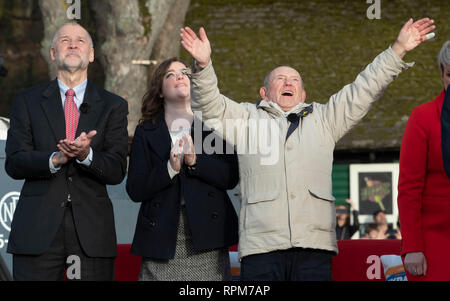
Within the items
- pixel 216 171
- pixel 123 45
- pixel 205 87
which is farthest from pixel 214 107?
pixel 123 45

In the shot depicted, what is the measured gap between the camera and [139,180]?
16.8 feet

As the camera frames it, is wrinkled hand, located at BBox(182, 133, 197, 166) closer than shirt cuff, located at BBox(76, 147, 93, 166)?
No

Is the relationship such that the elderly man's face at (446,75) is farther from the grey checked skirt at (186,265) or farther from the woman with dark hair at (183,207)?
the grey checked skirt at (186,265)

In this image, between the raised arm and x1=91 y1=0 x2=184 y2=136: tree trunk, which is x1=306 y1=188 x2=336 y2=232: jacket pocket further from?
x1=91 y1=0 x2=184 y2=136: tree trunk

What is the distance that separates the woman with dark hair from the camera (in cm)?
502

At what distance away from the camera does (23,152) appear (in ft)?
15.4

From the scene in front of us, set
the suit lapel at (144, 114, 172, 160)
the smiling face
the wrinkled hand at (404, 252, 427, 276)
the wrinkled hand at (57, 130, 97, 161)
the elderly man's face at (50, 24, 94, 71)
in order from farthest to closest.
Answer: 1. the smiling face
2. the suit lapel at (144, 114, 172, 160)
3. the elderly man's face at (50, 24, 94, 71)
4. the wrinkled hand at (57, 130, 97, 161)
5. the wrinkled hand at (404, 252, 427, 276)

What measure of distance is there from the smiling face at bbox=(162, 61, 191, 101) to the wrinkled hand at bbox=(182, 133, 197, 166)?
470 millimetres

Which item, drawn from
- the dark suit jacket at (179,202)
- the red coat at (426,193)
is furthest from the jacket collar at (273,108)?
the red coat at (426,193)

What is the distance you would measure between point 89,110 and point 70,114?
10 cm

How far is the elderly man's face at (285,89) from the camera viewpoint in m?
5.04

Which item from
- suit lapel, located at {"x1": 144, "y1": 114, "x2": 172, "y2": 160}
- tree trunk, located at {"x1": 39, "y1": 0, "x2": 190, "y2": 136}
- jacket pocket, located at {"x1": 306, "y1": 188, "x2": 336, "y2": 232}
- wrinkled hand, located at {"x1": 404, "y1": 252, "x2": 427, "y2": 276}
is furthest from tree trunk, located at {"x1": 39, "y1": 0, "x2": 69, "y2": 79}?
wrinkled hand, located at {"x1": 404, "y1": 252, "x2": 427, "y2": 276}

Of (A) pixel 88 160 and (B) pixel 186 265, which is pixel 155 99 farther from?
(B) pixel 186 265
